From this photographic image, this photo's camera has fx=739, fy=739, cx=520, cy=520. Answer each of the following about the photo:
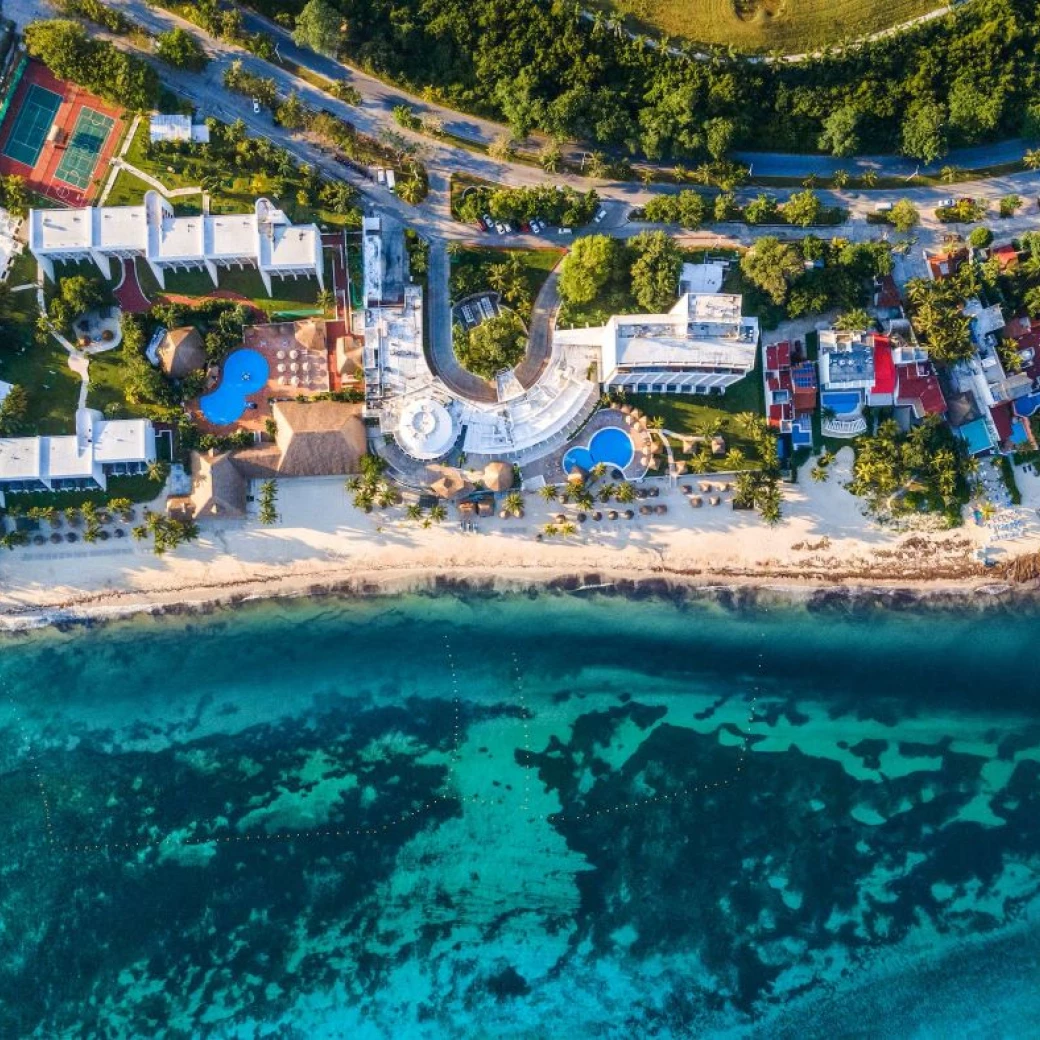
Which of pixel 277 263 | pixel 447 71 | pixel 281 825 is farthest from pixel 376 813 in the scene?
pixel 447 71

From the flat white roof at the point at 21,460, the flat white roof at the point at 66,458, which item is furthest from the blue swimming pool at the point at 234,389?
the flat white roof at the point at 21,460

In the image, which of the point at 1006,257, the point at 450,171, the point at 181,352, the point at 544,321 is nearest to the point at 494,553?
the point at 544,321

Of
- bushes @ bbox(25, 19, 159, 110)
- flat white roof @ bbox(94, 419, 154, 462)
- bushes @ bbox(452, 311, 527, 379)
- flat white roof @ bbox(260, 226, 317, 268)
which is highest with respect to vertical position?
bushes @ bbox(25, 19, 159, 110)

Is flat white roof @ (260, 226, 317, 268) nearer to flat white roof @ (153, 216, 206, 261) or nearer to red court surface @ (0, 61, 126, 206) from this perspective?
flat white roof @ (153, 216, 206, 261)

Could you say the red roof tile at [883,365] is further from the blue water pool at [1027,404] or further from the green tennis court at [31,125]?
the green tennis court at [31,125]

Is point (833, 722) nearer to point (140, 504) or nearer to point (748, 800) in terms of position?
point (748, 800)

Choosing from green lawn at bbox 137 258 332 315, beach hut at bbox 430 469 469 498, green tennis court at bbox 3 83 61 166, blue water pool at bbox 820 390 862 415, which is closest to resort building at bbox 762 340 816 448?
blue water pool at bbox 820 390 862 415

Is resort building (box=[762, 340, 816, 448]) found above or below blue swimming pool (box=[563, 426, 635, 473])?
above
